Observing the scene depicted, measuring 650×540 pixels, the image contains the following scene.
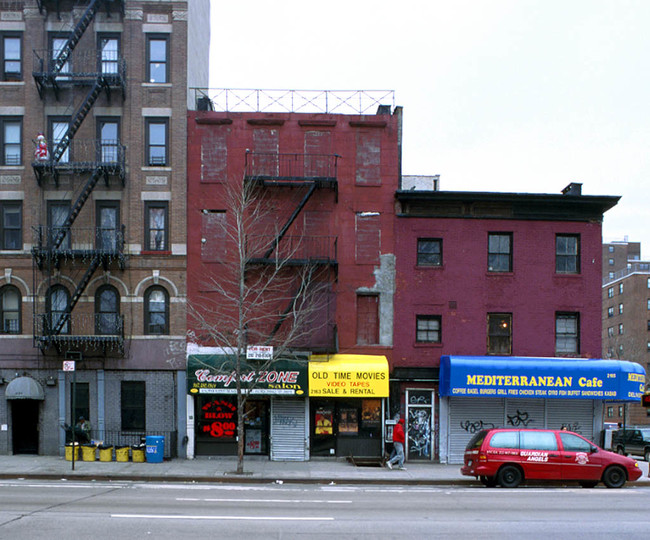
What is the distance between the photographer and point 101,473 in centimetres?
2002

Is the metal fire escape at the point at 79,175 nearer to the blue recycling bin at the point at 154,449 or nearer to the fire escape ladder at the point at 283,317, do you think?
the blue recycling bin at the point at 154,449

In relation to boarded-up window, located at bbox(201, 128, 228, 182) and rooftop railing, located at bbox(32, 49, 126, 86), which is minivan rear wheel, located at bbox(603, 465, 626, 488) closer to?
boarded-up window, located at bbox(201, 128, 228, 182)

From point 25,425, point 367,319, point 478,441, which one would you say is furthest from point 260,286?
point 25,425

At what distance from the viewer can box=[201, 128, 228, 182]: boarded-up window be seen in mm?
25234

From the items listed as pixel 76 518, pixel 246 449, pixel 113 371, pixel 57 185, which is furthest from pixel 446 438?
pixel 57 185

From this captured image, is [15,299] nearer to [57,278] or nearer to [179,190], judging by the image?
[57,278]

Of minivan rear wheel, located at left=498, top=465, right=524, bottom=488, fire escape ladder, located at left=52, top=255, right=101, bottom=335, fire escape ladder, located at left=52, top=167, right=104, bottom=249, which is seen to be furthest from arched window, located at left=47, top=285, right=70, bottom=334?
minivan rear wheel, located at left=498, top=465, right=524, bottom=488

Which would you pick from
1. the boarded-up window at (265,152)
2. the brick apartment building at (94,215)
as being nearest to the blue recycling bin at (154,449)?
→ the brick apartment building at (94,215)

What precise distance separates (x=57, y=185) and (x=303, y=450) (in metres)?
13.0

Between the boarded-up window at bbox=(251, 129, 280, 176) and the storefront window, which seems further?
the boarded-up window at bbox=(251, 129, 280, 176)

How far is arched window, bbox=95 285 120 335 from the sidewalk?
4.69m

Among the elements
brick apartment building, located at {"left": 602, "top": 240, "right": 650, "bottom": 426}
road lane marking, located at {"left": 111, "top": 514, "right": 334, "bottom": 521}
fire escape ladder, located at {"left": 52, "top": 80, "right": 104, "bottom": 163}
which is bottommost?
brick apartment building, located at {"left": 602, "top": 240, "right": 650, "bottom": 426}

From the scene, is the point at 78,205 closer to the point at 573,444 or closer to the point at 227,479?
the point at 227,479

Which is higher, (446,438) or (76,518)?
(76,518)
